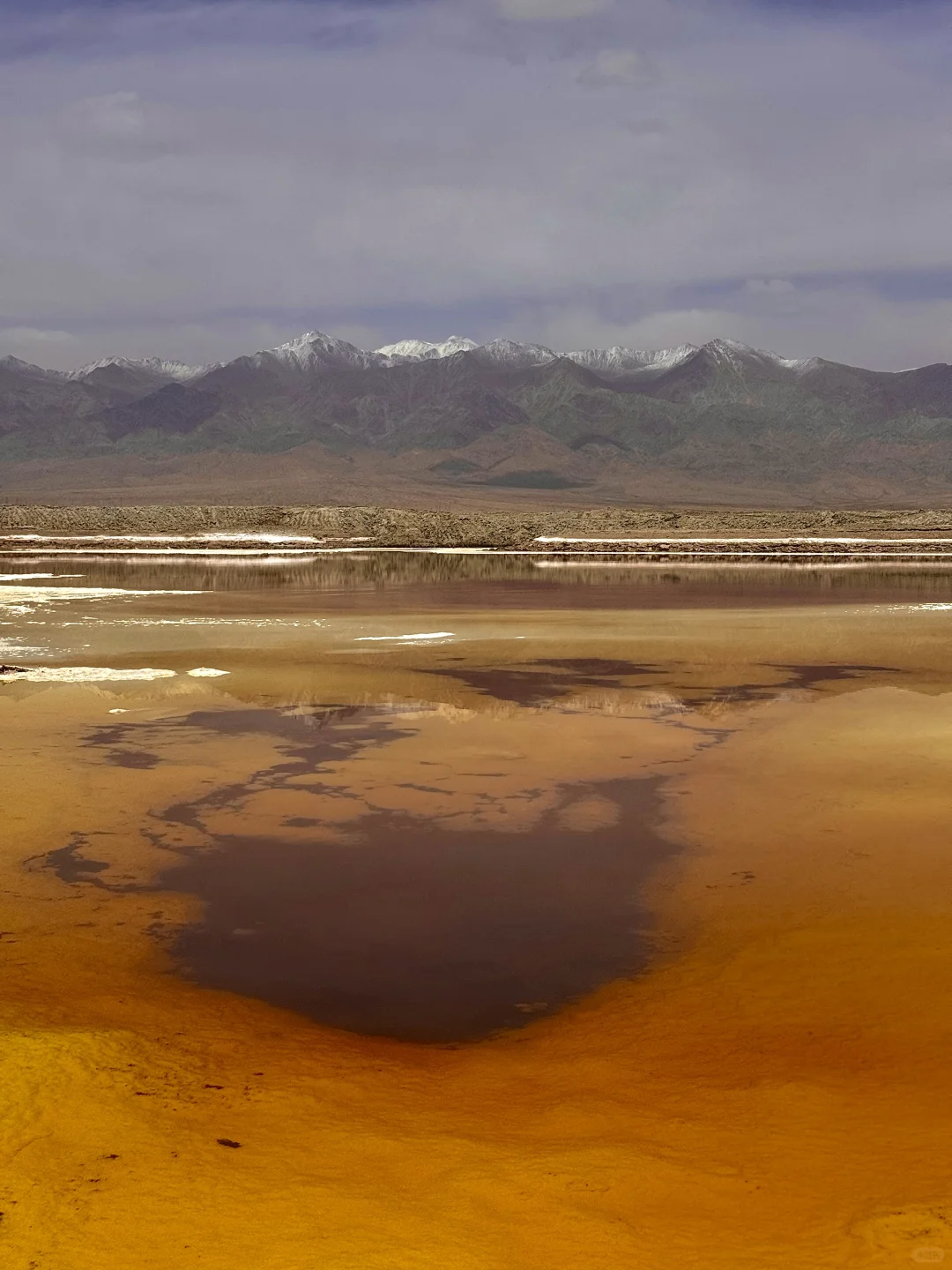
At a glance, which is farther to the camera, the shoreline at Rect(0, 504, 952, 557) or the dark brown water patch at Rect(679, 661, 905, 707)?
the shoreline at Rect(0, 504, 952, 557)

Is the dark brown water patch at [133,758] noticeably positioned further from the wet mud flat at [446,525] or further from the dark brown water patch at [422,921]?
the wet mud flat at [446,525]

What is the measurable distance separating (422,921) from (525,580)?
1312 inches

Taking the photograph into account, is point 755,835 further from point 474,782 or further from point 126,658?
point 126,658

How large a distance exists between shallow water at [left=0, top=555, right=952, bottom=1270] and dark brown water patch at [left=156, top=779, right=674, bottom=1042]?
3 cm

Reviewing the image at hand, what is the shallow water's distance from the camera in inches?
188

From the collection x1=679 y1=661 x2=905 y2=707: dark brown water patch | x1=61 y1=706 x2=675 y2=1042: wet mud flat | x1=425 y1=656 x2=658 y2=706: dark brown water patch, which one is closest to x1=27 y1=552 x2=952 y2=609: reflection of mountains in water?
x1=425 y1=656 x2=658 y2=706: dark brown water patch

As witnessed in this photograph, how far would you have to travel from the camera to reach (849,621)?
88.8 feet

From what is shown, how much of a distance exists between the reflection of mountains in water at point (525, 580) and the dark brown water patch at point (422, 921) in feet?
71.2

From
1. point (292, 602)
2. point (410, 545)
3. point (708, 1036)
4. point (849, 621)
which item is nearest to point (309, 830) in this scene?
point (708, 1036)

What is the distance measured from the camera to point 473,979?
23.4ft

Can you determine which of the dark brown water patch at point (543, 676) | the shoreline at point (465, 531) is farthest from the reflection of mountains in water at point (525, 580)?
the dark brown water patch at point (543, 676)

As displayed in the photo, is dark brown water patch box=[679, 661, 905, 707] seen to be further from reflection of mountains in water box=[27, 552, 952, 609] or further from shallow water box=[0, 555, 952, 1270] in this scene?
reflection of mountains in water box=[27, 552, 952, 609]

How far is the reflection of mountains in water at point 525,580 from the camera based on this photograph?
34.0 meters

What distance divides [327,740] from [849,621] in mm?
16618
